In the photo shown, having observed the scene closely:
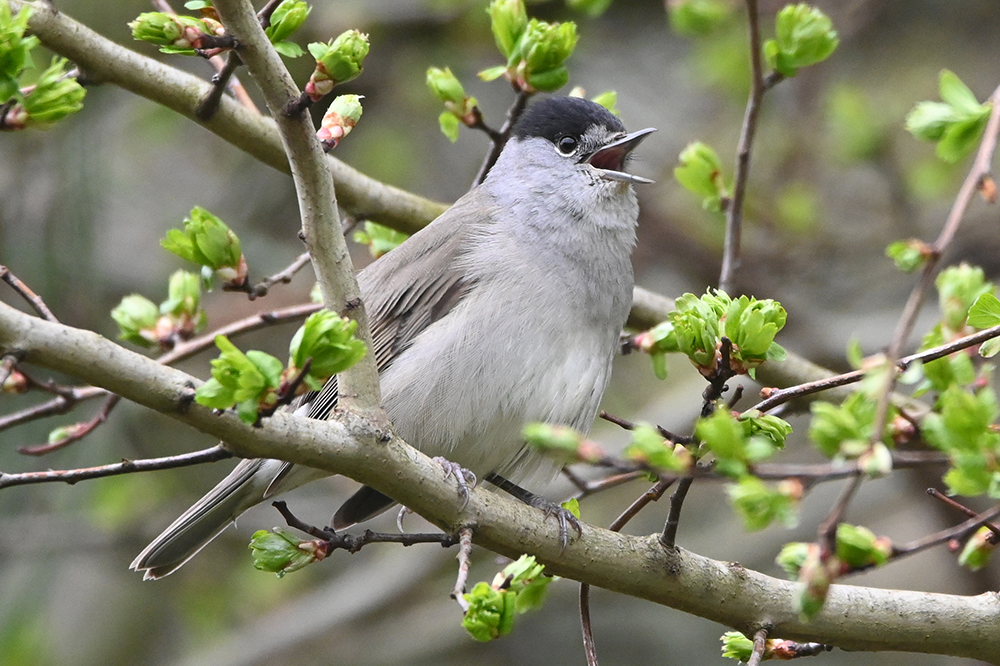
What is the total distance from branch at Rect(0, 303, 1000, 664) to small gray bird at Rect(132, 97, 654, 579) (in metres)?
0.70

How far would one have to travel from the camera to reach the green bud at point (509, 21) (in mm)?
3412

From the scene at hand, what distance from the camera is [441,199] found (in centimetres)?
779

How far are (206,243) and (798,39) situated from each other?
2.00 meters

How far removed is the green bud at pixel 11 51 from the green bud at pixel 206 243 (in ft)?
2.31

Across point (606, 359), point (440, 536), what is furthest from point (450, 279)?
point (440, 536)

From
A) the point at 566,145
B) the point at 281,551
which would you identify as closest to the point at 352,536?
the point at 281,551

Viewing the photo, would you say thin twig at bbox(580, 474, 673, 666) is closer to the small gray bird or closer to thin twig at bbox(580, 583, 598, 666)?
thin twig at bbox(580, 583, 598, 666)

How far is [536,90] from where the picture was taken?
11.5 feet

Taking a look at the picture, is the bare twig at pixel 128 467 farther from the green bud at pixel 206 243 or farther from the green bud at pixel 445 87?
the green bud at pixel 445 87

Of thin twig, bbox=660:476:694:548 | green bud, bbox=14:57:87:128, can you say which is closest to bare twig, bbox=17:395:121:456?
green bud, bbox=14:57:87:128

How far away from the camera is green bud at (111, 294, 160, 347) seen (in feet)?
11.2

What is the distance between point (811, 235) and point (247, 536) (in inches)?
156

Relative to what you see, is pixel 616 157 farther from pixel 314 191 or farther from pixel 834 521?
pixel 834 521

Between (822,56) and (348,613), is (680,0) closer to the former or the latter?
(822,56)
